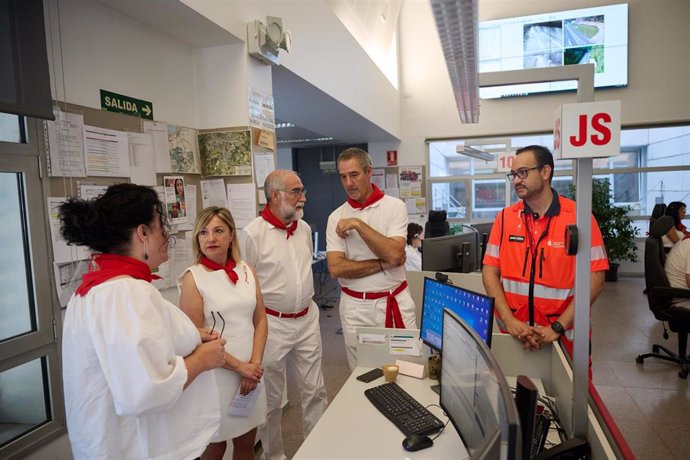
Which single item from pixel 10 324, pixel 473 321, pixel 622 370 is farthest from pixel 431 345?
pixel 622 370

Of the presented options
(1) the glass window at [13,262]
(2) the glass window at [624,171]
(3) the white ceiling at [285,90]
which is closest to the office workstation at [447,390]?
(1) the glass window at [13,262]

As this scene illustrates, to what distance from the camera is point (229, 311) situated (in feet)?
5.98

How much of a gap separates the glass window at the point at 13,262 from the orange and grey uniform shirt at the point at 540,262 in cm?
207

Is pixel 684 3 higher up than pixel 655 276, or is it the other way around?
pixel 684 3

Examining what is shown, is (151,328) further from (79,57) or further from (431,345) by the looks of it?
(79,57)

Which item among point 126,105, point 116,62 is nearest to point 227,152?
point 126,105

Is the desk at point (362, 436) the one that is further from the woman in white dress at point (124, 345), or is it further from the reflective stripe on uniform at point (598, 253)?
the reflective stripe on uniform at point (598, 253)

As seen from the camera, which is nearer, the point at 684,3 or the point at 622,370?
the point at 622,370

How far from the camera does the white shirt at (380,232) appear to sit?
2297 millimetres

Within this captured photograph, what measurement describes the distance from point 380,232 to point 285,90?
1.92 metres

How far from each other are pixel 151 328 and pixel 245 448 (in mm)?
1096

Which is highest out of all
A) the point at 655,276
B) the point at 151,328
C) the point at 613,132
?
the point at 613,132

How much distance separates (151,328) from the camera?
1.15 meters

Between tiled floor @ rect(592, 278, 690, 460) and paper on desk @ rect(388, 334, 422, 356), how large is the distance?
A: 1.64 m
